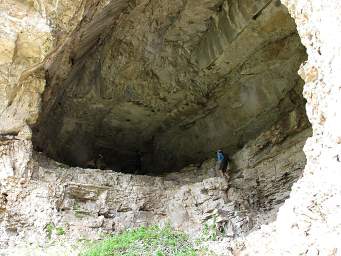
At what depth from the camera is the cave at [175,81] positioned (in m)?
13.0

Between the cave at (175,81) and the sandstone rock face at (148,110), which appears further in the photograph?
the cave at (175,81)

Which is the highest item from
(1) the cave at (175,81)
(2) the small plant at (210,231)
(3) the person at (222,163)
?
(1) the cave at (175,81)

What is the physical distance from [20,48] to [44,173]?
3.00m

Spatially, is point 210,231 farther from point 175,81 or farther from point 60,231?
point 175,81

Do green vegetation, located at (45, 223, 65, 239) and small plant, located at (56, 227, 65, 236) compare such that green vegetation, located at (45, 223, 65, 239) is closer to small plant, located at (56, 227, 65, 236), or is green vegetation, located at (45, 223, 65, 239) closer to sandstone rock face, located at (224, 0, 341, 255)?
small plant, located at (56, 227, 65, 236)

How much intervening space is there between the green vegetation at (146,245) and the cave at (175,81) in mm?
4177

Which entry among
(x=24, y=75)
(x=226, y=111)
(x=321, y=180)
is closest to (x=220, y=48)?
(x=226, y=111)

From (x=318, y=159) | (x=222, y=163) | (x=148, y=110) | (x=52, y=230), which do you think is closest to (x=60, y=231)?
(x=52, y=230)

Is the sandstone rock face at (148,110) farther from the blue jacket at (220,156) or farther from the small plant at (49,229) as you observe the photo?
the blue jacket at (220,156)

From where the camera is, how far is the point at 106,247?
10062mm

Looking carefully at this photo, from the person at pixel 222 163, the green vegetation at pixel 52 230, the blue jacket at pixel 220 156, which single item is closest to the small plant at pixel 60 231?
the green vegetation at pixel 52 230

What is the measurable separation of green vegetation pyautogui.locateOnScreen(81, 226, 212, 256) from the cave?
13.7ft

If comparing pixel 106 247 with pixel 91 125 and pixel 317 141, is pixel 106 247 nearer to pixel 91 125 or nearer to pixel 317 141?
pixel 317 141

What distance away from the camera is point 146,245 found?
10258mm
